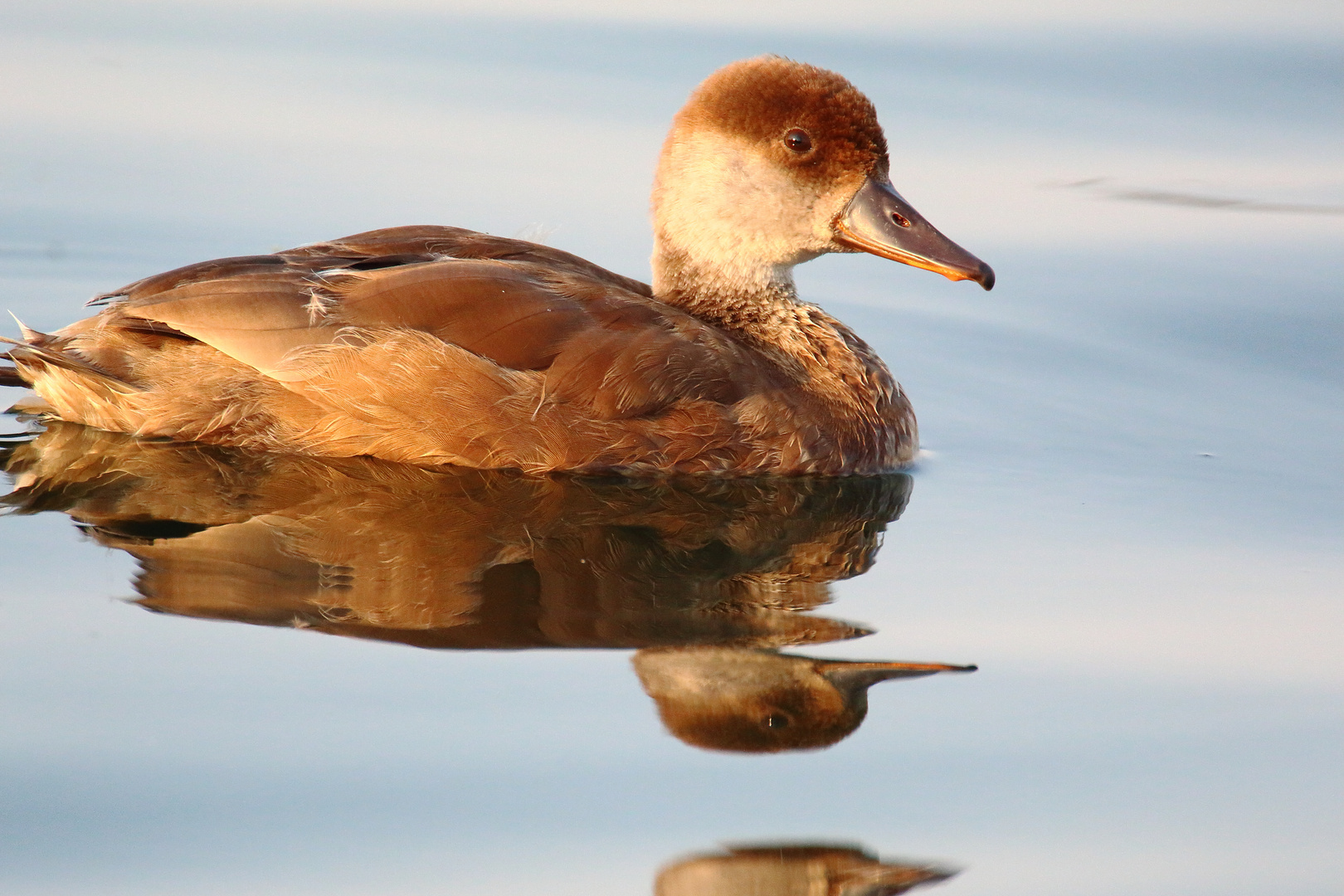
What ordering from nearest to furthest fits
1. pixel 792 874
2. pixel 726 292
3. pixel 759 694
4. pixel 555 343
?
pixel 792 874 → pixel 759 694 → pixel 555 343 → pixel 726 292

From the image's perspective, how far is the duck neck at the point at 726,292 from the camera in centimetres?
691

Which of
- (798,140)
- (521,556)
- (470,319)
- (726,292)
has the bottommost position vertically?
(521,556)

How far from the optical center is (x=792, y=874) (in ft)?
12.5

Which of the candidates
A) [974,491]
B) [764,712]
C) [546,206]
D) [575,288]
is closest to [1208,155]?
[546,206]

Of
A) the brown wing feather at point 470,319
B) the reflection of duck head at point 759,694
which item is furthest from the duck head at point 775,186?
the reflection of duck head at point 759,694

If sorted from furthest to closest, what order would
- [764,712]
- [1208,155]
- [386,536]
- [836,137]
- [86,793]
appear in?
1. [1208,155]
2. [836,137]
3. [386,536]
4. [764,712]
5. [86,793]

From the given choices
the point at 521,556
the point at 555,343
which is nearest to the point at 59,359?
the point at 555,343

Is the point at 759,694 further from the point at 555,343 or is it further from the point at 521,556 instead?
the point at 555,343

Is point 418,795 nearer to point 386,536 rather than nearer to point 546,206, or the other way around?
point 386,536

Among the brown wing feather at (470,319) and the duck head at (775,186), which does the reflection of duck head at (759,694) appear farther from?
the duck head at (775,186)

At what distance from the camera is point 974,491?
21.3 ft

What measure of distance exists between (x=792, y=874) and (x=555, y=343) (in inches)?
109

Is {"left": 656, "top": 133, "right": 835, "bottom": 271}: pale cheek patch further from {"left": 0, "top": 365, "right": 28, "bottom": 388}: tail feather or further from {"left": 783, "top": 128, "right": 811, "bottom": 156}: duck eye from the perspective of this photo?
{"left": 0, "top": 365, "right": 28, "bottom": 388}: tail feather

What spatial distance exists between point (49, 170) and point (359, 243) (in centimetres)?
365
